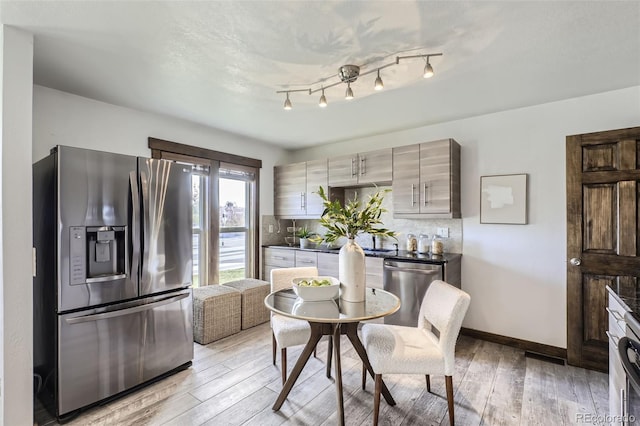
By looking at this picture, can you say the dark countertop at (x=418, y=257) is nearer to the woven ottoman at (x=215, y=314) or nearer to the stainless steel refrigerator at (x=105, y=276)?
the woven ottoman at (x=215, y=314)

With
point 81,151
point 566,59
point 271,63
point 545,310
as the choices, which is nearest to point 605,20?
point 566,59

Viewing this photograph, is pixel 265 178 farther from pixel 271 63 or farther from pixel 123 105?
pixel 271 63

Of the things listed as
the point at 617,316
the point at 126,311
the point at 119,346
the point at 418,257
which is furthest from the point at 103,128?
the point at 617,316

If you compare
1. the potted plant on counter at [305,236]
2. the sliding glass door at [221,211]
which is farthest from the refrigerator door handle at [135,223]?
the potted plant on counter at [305,236]

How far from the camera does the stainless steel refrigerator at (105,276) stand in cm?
194

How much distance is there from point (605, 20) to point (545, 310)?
8.29 feet

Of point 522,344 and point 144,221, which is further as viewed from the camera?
point 522,344

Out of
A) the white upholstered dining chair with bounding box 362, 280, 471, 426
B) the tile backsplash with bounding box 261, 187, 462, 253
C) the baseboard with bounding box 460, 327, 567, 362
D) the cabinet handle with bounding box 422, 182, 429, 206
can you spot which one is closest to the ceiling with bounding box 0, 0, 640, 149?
the cabinet handle with bounding box 422, 182, 429, 206

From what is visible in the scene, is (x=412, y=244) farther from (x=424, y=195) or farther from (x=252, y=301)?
(x=252, y=301)

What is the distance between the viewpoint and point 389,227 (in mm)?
4043

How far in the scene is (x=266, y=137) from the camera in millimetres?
4273

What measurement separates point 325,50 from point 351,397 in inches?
97.6

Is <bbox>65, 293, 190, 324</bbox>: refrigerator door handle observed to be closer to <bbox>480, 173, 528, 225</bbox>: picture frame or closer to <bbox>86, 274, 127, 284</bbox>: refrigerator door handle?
<bbox>86, 274, 127, 284</bbox>: refrigerator door handle

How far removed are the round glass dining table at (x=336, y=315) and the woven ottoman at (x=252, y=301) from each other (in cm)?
147
